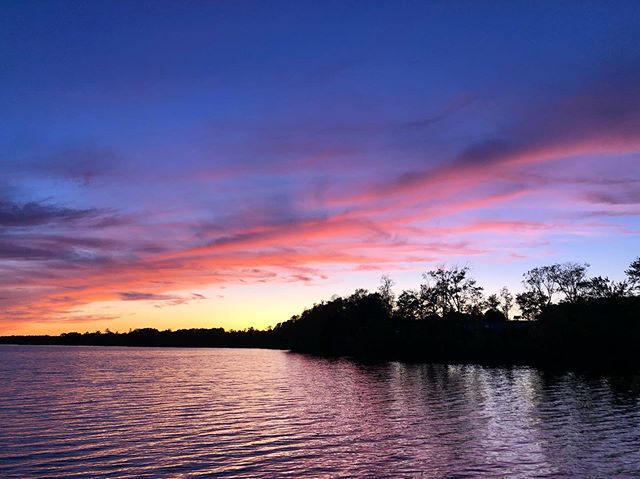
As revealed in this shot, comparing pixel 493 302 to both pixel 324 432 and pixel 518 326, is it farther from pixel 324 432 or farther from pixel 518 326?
pixel 324 432

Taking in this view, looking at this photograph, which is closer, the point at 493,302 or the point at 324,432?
the point at 324,432

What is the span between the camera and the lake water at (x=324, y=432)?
30391 millimetres

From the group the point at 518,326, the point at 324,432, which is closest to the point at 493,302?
the point at 518,326

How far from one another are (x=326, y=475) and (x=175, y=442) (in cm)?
1391

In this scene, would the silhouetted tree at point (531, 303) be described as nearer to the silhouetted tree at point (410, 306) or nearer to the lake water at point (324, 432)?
the silhouetted tree at point (410, 306)

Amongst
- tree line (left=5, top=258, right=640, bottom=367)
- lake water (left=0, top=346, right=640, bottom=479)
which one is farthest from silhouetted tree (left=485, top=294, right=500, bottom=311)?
lake water (left=0, top=346, right=640, bottom=479)

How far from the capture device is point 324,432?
41781 mm

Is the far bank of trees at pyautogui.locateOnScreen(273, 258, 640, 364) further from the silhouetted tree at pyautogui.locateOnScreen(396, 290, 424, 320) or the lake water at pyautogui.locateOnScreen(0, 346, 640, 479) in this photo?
the lake water at pyautogui.locateOnScreen(0, 346, 640, 479)

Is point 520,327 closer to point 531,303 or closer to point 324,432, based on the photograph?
point 531,303

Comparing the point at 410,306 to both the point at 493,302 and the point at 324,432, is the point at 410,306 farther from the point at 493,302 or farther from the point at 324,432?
the point at 324,432

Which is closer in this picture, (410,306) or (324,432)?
(324,432)

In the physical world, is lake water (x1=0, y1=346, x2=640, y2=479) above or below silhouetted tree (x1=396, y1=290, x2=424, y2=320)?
below

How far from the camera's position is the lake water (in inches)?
1196

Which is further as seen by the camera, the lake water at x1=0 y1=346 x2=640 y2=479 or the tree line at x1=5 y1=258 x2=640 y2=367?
the tree line at x1=5 y1=258 x2=640 y2=367
